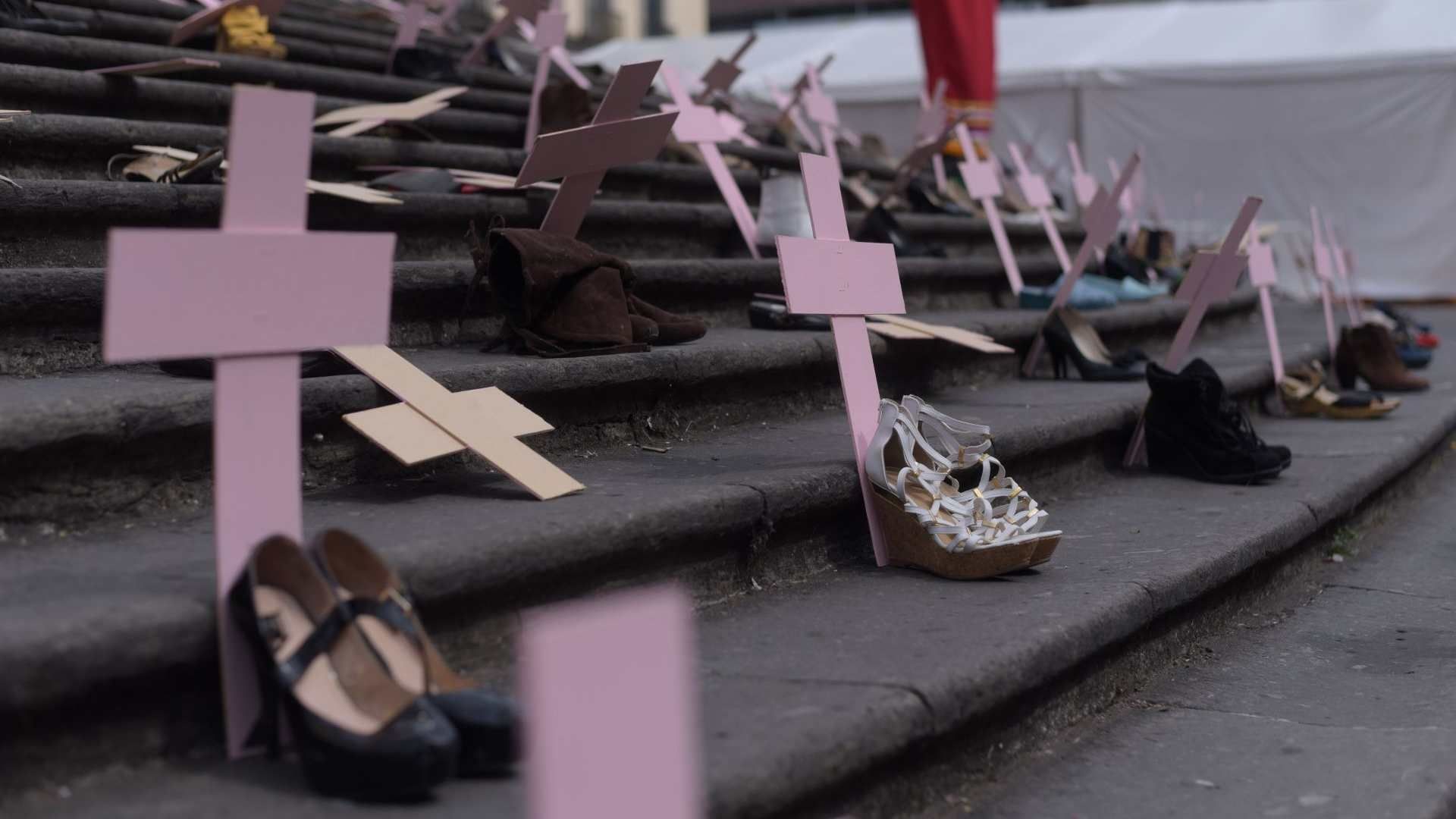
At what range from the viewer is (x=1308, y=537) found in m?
3.58

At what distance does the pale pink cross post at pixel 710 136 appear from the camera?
4.44 m

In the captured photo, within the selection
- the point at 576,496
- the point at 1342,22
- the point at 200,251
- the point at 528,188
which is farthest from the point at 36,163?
the point at 1342,22

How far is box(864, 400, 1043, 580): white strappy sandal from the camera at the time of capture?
2.61 meters

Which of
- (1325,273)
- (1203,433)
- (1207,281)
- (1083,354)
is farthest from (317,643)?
(1325,273)

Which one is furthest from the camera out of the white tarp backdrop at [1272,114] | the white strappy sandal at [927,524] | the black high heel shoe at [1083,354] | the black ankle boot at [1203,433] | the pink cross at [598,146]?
the white tarp backdrop at [1272,114]

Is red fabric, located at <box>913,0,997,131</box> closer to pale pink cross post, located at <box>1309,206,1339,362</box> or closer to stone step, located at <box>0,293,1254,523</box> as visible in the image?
pale pink cross post, located at <box>1309,206,1339,362</box>

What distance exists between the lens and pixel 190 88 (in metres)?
4.27

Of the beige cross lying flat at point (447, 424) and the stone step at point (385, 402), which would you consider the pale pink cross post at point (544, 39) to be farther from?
the beige cross lying flat at point (447, 424)

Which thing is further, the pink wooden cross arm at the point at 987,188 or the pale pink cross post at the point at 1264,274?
the pink wooden cross arm at the point at 987,188

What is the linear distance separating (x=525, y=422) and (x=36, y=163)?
1644 millimetres

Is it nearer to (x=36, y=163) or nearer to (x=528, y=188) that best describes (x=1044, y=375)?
(x=528, y=188)

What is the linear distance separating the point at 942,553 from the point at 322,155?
89.2 inches

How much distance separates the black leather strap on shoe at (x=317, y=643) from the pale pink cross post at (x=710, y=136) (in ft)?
9.37

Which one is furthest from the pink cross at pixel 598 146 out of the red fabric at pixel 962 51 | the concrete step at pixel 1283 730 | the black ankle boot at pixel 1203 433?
the red fabric at pixel 962 51
